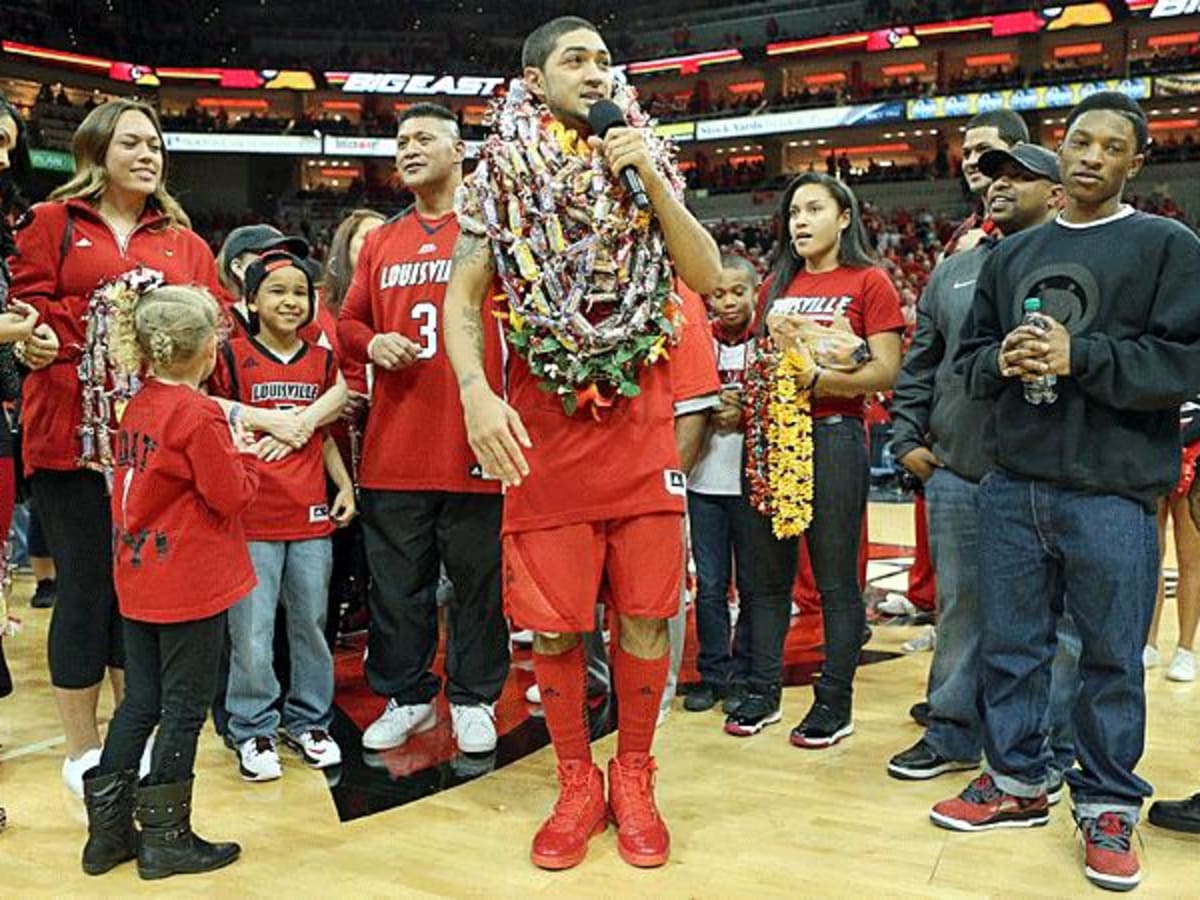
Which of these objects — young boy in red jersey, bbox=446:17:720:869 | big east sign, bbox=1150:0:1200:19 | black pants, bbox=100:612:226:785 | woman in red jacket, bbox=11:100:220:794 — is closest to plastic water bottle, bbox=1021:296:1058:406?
young boy in red jersey, bbox=446:17:720:869

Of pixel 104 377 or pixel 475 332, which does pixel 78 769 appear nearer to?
pixel 104 377

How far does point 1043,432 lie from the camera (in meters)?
2.76

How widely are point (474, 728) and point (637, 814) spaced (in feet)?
3.09

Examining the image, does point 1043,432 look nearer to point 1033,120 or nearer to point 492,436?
point 492,436

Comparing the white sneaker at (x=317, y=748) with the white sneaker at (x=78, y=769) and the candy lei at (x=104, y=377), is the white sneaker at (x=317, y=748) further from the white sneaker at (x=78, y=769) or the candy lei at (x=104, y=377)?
the candy lei at (x=104, y=377)

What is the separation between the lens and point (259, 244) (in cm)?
383

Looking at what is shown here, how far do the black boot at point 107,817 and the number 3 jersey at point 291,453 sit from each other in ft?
2.95

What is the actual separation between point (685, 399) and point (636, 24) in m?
35.5

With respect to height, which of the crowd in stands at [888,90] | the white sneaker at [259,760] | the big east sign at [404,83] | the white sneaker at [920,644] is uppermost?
the big east sign at [404,83]

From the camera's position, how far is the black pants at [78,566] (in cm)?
319

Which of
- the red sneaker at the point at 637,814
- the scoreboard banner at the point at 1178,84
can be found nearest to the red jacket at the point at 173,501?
the red sneaker at the point at 637,814

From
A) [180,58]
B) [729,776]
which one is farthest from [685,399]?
[180,58]

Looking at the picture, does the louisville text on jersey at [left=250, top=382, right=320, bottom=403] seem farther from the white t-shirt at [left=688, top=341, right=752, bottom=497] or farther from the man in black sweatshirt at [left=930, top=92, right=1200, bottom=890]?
the man in black sweatshirt at [left=930, top=92, right=1200, bottom=890]

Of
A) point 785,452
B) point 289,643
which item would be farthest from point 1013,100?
point 289,643
